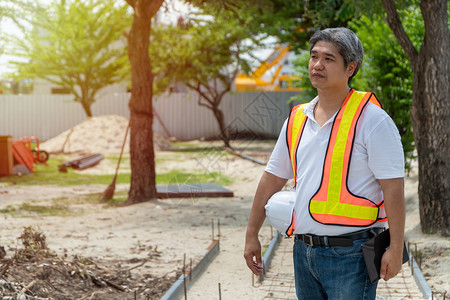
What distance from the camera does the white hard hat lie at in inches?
104

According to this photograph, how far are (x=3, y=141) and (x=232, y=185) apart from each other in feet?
20.4

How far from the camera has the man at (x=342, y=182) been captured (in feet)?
8.03

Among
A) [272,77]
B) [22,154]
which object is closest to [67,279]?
[22,154]

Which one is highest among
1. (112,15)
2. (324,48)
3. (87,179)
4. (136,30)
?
(112,15)

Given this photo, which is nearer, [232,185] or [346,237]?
[346,237]

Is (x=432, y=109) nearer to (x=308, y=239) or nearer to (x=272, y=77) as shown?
(x=308, y=239)

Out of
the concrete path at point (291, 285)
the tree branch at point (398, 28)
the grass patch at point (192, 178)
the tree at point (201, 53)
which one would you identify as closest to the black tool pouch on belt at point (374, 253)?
the concrete path at point (291, 285)

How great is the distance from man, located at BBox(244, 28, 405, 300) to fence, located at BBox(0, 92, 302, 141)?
88.7ft

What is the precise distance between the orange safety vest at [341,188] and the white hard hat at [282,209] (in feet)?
0.37

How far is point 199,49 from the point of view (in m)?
27.2

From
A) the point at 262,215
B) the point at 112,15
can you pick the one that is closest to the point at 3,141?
the point at 262,215

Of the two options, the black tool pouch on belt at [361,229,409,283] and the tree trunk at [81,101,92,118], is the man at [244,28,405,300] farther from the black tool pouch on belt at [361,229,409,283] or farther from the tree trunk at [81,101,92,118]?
the tree trunk at [81,101,92,118]

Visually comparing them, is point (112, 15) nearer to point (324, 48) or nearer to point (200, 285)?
point (200, 285)

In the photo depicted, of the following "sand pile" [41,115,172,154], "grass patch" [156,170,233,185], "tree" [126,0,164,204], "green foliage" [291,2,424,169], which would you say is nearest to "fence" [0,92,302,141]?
"sand pile" [41,115,172,154]
